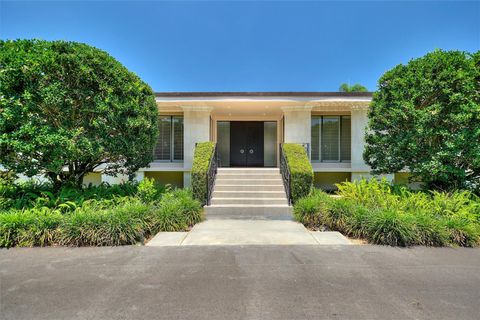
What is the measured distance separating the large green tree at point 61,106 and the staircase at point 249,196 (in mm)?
3015

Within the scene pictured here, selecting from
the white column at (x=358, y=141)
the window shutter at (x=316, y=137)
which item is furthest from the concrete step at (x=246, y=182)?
the white column at (x=358, y=141)

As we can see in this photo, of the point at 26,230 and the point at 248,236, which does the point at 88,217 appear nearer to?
the point at 26,230

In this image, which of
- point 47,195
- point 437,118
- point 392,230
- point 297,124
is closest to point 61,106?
point 47,195

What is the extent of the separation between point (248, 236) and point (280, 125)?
8.79 meters

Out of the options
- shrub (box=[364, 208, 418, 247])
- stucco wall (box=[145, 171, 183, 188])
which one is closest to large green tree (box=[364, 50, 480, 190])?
shrub (box=[364, 208, 418, 247])

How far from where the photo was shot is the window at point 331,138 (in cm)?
1141

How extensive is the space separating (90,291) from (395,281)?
3.77 metres

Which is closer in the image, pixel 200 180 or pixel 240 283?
pixel 240 283

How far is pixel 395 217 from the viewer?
4652mm

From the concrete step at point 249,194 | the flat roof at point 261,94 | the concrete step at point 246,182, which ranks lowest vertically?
the concrete step at point 249,194

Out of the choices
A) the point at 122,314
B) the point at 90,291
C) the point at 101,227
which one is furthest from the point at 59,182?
the point at 122,314

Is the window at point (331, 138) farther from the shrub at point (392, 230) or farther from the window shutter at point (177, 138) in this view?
the shrub at point (392, 230)

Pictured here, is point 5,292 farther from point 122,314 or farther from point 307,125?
point 307,125

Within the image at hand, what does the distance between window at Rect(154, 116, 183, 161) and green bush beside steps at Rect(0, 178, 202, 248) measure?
191 inches
